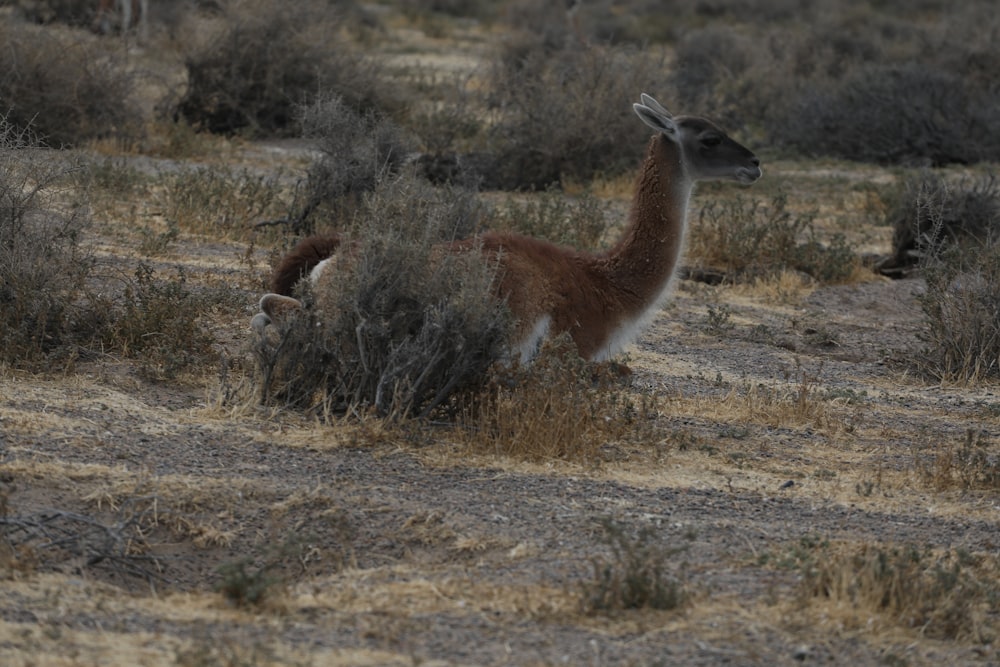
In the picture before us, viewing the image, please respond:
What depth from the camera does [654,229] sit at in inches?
334

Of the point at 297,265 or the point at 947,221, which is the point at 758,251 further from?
the point at 297,265

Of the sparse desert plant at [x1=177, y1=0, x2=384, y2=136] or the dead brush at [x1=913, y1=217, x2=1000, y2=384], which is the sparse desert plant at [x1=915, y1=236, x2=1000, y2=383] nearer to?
the dead brush at [x1=913, y1=217, x2=1000, y2=384]

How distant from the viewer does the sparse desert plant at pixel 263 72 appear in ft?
56.1

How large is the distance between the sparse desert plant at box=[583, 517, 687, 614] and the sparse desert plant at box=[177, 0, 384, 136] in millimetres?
12316

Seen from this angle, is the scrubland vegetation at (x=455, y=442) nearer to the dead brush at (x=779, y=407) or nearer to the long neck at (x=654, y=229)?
the dead brush at (x=779, y=407)

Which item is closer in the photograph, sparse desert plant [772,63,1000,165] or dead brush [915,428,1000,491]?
dead brush [915,428,1000,491]

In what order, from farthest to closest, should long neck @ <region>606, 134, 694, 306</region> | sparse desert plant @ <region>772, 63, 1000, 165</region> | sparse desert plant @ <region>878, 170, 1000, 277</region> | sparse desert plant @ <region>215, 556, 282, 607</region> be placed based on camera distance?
sparse desert plant @ <region>772, 63, 1000, 165</region> → sparse desert plant @ <region>878, 170, 1000, 277</region> → long neck @ <region>606, 134, 694, 306</region> → sparse desert plant @ <region>215, 556, 282, 607</region>

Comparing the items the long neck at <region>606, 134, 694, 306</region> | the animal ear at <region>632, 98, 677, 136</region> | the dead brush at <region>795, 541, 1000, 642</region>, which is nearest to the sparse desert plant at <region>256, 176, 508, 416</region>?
the long neck at <region>606, 134, 694, 306</region>

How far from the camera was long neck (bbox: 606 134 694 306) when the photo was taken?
27.5ft

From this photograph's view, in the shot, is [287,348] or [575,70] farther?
[575,70]

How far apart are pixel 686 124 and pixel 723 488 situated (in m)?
2.86

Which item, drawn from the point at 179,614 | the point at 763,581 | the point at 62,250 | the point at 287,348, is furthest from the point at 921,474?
the point at 62,250

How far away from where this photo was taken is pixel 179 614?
16.8 feet

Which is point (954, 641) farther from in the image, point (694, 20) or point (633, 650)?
point (694, 20)
